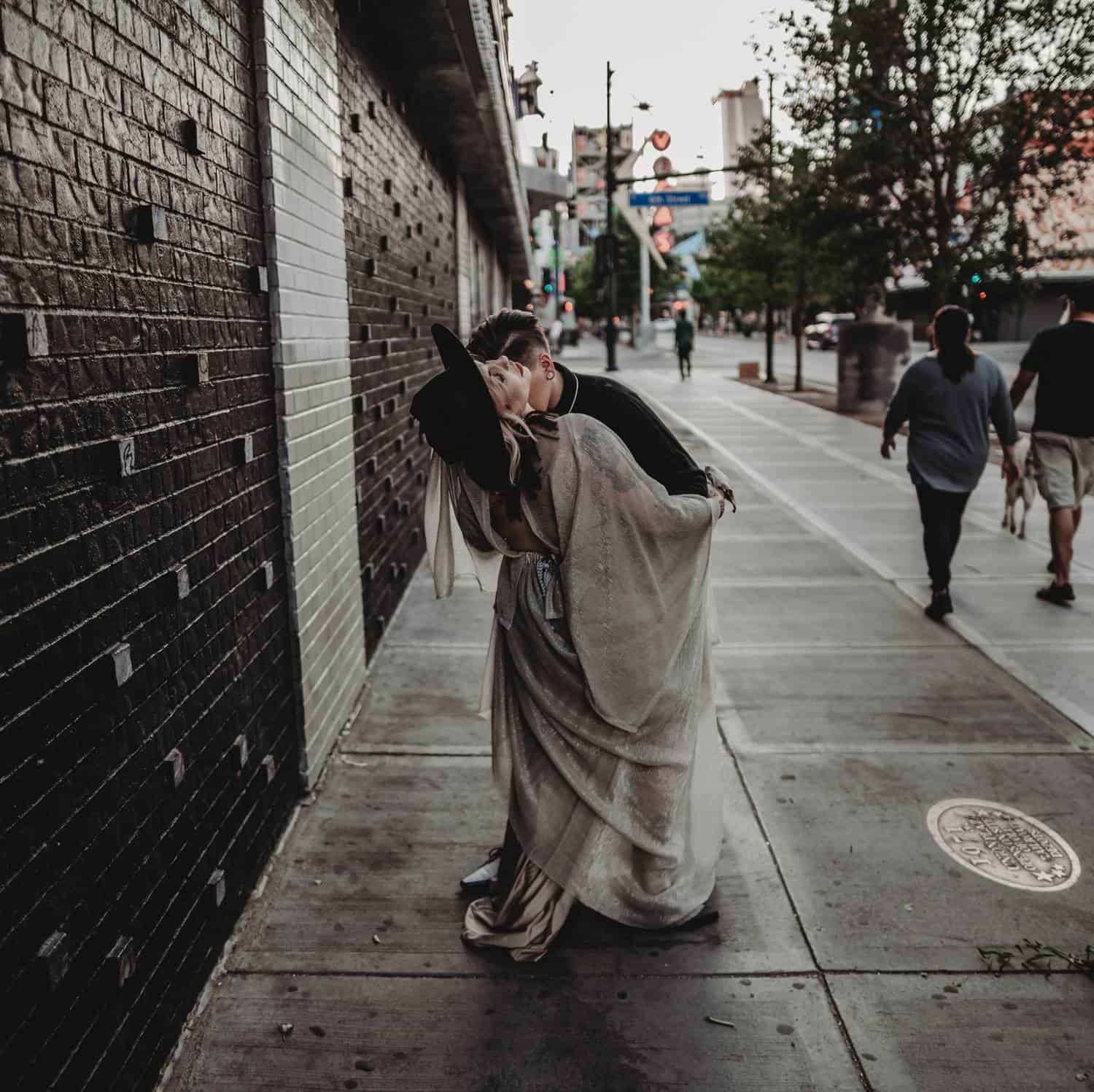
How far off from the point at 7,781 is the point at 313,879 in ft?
6.24

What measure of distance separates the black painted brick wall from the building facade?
1.21 feet

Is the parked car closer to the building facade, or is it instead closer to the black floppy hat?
the building facade

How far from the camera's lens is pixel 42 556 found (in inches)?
87.6

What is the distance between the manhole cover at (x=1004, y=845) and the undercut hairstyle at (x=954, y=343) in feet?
10.8

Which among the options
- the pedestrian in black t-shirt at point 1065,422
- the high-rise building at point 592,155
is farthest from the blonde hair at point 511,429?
the high-rise building at point 592,155

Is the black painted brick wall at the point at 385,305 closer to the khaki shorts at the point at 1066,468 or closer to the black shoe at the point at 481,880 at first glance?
the black shoe at the point at 481,880

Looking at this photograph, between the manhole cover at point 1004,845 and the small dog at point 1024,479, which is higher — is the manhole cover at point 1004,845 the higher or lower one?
the lower one

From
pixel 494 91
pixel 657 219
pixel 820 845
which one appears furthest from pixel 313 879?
pixel 657 219

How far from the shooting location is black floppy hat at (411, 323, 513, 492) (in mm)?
2738

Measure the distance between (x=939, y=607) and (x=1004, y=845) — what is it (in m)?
3.05

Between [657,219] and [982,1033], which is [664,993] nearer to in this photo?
[982,1033]

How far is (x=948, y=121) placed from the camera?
51.3 ft

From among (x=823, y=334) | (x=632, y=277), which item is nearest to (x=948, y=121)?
(x=823, y=334)

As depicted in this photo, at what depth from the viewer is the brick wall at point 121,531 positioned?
2150mm
